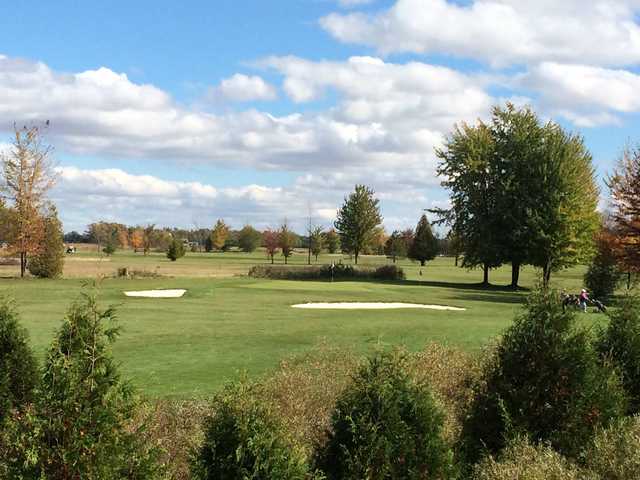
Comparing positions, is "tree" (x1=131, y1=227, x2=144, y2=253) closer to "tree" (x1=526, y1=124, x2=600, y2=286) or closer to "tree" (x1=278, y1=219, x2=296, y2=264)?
"tree" (x1=278, y1=219, x2=296, y2=264)

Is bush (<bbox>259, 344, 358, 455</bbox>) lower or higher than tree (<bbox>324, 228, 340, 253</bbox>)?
lower

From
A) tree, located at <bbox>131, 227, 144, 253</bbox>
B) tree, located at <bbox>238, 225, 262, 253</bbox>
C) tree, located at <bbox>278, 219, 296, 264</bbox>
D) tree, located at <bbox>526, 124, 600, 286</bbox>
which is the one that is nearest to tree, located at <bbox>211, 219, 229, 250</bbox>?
tree, located at <bbox>238, 225, 262, 253</bbox>

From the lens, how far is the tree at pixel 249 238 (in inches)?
5428

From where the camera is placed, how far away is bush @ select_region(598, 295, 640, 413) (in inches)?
406

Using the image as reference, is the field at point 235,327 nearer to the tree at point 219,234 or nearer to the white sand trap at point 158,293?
the white sand trap at point 158,293

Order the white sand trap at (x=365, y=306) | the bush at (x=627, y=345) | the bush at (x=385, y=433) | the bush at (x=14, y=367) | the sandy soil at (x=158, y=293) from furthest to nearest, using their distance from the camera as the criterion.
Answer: the sandy soil at (x=158, y=293) < the white sand trap at (x=365, y=306) < the bush at (x=627, y=345) < the bush at (x=14, y=367) < the bush at (x=385, y=433)

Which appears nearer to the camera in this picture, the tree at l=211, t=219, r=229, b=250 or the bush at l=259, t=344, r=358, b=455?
the bush at l=259, t=344, r=358, b=455

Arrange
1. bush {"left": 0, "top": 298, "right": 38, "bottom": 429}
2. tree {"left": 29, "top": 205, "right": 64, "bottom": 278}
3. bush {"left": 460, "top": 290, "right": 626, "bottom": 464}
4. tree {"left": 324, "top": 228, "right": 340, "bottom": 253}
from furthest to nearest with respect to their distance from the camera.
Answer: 1. tree {"left": 324, "top": 228, "right": 340, "bottom": 253}
2. tree {"left": 29, "top": 205, "right": 64, "bottom": 278}
3. bush {"left": 460, "top": 290, "right": 626, "bottom": 464}
4. bush {"left": 0, "top": 298, "right": 38, "bottom": 429}

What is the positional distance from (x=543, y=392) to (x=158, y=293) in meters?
32.1

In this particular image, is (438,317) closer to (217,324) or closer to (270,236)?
(217,324)

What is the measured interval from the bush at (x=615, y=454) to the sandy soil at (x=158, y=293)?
30.2 meters

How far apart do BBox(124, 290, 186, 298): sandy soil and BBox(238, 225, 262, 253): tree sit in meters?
98.7

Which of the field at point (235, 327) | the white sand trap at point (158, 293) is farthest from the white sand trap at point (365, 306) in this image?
the white sand trap at point (158, 293)

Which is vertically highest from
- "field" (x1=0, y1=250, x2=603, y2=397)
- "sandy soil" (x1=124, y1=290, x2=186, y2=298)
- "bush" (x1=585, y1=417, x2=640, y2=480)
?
"bush" (x1=585, y1=417, x2=640, y2=480)
